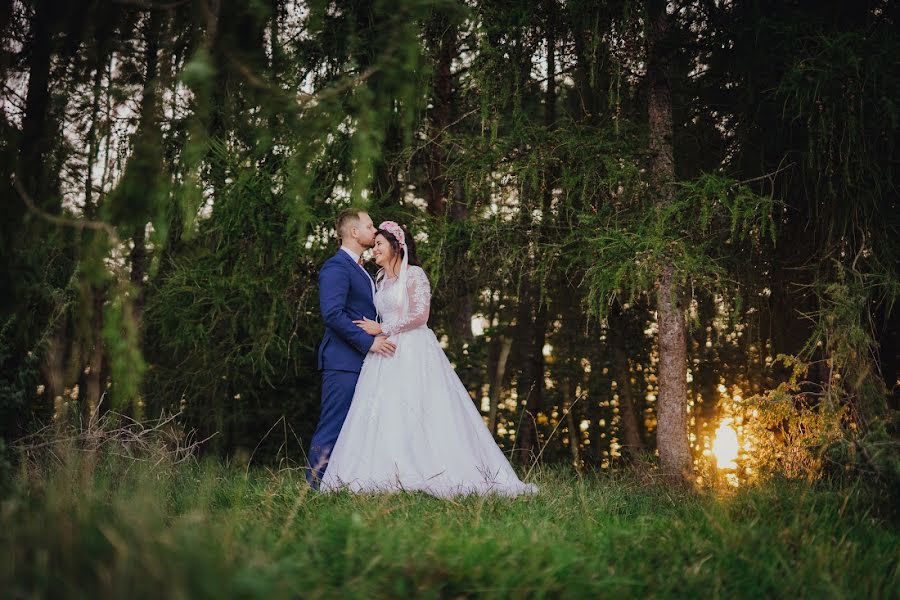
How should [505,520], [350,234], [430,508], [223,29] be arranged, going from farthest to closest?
[350,234] < [430,508] < [505,520] < [223,29]

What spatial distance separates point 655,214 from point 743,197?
0.65 m

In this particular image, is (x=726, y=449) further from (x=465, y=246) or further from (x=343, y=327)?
(x=343, y=327)

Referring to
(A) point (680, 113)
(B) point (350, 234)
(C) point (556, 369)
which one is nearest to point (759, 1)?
(A) point (680, 113)

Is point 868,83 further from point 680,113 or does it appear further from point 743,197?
point 680,113

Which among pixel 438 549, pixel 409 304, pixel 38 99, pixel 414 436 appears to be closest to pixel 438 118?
pixel 409 304

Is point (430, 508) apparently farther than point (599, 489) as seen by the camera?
No

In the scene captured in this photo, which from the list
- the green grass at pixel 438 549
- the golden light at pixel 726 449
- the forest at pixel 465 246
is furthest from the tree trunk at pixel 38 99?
the golden light at pixel 726 449

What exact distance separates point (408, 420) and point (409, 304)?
89 cm

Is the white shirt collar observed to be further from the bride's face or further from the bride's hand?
the bride's hand

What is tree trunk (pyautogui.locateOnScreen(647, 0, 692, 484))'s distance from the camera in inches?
227

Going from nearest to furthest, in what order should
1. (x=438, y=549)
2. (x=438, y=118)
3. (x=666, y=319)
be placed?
1. (x=438, y=549)
2. (x=666, y=319)
3. (x=438, y=118)

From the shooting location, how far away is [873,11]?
5219 millimetres

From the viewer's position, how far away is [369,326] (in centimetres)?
553

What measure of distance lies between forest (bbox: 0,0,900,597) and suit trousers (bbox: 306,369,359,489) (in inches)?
14.0
